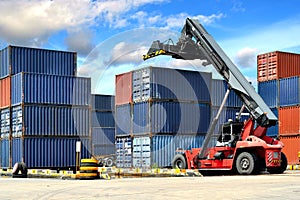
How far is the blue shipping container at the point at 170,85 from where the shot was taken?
3541 centimetres

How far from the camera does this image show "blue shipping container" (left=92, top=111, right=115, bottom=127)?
182 feet

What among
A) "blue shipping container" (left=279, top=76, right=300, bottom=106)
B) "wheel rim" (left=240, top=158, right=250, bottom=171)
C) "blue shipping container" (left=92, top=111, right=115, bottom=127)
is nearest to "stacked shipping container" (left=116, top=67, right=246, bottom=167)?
"blue shipping container" (left=279, top=76, right=300, bottom=106)

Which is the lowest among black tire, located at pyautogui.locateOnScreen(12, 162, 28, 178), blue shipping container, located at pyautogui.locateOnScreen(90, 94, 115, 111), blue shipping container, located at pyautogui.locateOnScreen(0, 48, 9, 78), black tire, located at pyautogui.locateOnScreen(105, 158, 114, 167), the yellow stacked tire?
black tire, located at pyautogui.locateOnScreen(105, 158, 114, 167)

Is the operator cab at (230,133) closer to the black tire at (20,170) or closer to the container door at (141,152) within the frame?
the container door at (141,152)

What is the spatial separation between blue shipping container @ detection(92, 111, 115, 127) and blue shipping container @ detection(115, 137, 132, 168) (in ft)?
59.1

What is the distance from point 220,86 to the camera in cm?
4078

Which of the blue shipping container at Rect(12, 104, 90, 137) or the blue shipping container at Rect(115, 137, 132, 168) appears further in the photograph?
the blue shipping container at Rect(115, 137, 132, 168)

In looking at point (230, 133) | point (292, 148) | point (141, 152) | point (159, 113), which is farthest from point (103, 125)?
point (230, 133)

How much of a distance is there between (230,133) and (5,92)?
18915mm

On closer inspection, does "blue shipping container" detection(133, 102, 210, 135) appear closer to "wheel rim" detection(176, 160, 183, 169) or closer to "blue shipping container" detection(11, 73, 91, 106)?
"blue shipping container" detection(11, 73, 91, 106)

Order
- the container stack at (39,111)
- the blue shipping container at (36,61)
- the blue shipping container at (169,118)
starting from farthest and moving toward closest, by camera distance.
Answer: the blue shipping container at (36,61), the container stack at (39,111), the blue shipping container at (169,118)

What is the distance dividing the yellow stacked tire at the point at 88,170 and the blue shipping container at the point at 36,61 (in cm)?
1428

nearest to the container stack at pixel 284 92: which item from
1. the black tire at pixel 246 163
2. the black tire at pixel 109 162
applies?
the black tire at pixel 109 162

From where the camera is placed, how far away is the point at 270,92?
1661 inches
